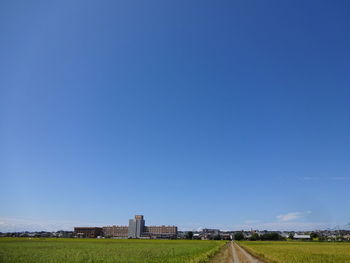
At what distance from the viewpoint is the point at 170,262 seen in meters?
29.7

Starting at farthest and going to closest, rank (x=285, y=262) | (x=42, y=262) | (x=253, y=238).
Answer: (x=253, y=238) → (x=285, y=262) → (x=42, y=262)

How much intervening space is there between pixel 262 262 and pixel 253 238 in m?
173

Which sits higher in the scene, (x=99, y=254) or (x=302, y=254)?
(x=99, y=254)

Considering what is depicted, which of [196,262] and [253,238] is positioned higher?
[196,262]

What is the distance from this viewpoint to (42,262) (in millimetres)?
28688

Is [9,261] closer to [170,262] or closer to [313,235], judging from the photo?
[170,262]

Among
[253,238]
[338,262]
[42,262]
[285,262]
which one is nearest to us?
[42,262]

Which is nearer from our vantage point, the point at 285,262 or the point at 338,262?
the point at 285,262

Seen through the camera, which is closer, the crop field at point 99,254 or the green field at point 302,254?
the crop field at point 99,254

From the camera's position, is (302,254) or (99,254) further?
(302,254)

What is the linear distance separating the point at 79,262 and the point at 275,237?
199 meters

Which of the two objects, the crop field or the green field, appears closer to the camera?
the crop field

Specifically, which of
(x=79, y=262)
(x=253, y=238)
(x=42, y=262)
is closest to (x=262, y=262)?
(x=79, y=262)

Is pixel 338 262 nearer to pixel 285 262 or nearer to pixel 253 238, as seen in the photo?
pixel 285 262
